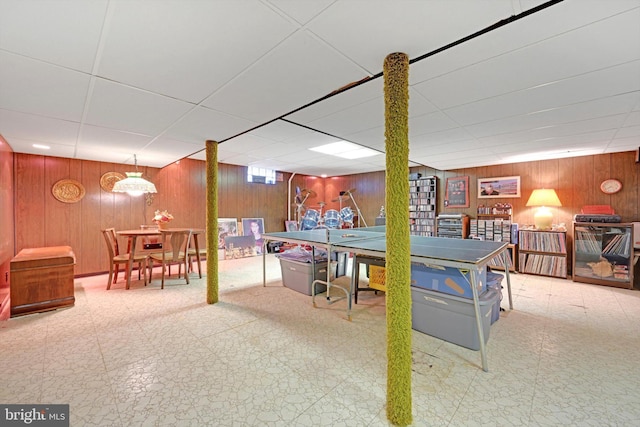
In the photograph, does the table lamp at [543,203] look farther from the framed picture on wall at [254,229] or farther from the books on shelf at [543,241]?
the framed picture on wall at [254,229]

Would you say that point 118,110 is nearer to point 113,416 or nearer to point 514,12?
point 113,416

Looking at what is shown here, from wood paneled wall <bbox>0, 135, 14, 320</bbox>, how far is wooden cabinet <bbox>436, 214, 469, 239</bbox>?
6928mm

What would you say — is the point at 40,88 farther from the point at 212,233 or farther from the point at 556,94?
the point at 556,94

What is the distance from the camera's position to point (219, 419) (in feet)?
5.01

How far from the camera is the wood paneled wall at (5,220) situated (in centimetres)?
327

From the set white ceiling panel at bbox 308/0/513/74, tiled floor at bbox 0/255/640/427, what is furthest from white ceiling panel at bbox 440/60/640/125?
tiled floor at bbox 0/255/640/427

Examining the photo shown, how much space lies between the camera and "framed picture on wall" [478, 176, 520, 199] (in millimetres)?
5203

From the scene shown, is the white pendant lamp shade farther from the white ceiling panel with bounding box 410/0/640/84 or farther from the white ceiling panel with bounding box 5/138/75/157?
the white ceiling panel with bounding box 410/0/640/84

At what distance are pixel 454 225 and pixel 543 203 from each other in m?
1.54

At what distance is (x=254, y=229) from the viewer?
691cm

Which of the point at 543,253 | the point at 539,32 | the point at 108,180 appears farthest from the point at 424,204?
the point at 108,180

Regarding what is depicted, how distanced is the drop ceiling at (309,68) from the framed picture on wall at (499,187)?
1.75 meters

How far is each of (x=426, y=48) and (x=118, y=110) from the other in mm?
2724

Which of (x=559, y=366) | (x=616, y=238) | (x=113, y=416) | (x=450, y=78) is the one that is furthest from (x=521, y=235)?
(x=113, y=416)
